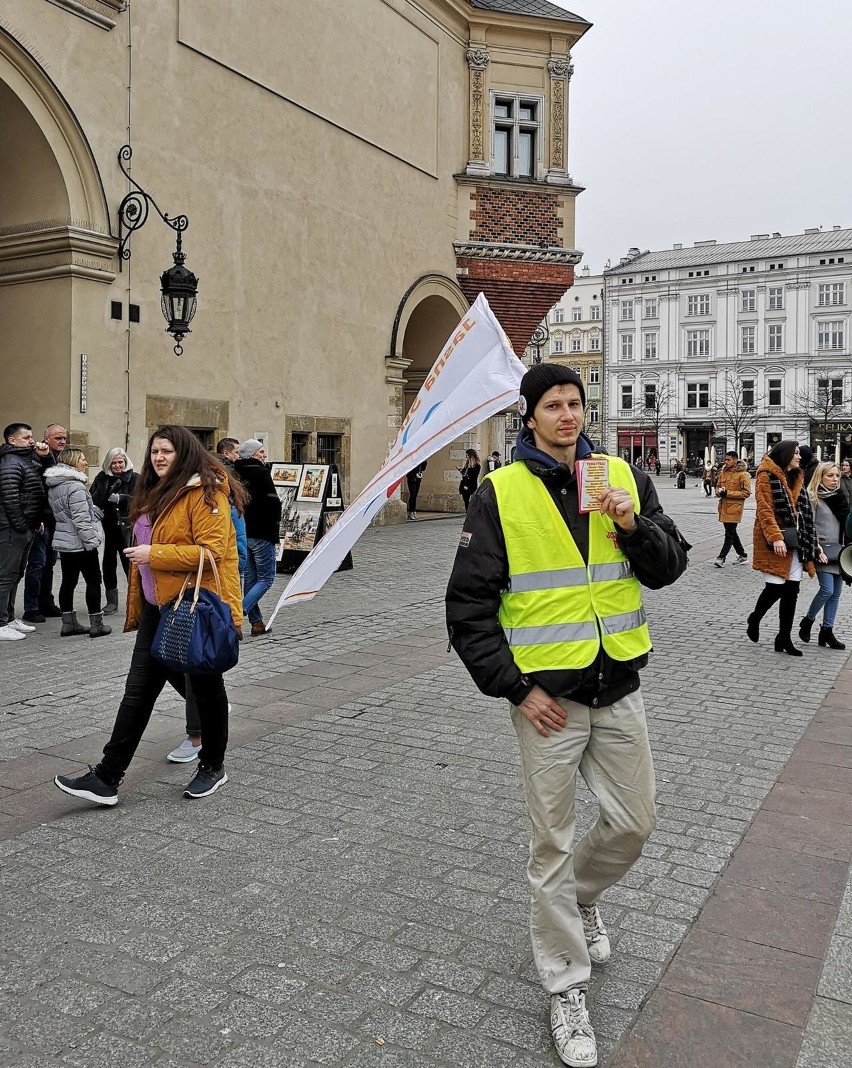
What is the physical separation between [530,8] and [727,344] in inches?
2732

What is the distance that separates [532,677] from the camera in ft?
9.71

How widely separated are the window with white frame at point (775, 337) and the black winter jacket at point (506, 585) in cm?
8872

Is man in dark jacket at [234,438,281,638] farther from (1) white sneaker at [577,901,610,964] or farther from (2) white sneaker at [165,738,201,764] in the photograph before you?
(1) white sneaker at [577,901,610,964]

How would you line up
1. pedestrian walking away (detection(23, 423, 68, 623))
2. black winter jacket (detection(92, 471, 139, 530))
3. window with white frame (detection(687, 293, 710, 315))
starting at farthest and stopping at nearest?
window with white frame (detection(687, 293, 710, 315))
black winter jacket (detection(92, 471, 139, 530))
pedestrian walking away (detection(23, 423, 68, 623))

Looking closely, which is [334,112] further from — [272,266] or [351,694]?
[351,694]

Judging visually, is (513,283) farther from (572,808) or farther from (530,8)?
(572,808)

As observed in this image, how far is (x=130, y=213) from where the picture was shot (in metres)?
13.8

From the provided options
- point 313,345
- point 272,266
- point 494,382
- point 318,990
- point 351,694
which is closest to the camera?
point 318,990

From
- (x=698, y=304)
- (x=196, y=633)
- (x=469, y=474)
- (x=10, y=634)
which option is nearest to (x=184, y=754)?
(x=196, y=633)

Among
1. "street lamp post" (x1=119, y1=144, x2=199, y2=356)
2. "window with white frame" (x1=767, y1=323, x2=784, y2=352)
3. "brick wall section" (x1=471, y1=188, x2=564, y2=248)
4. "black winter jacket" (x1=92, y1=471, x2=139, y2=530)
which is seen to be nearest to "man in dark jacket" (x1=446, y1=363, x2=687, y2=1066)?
"black winter jacket" (x1=92, y1=471, x2=139, y2=530)

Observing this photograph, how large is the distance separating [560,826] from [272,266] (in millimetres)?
15384

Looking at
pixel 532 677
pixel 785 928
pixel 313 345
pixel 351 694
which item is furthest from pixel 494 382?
pixel 313 345

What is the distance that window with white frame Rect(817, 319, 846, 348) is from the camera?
8331 cm

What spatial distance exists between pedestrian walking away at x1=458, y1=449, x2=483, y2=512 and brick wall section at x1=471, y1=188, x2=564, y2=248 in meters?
5.02
